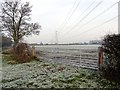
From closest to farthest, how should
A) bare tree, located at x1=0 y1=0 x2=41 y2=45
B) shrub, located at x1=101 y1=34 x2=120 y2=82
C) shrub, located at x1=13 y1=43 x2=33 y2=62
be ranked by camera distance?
shrub, located at x1=101 y1=34 x2=120 y2=82 → shrub, located at x1=13 y1=43 x2=33 y2=62 → bare tree, located at x1=0 y1=0 x2=41 y2=45

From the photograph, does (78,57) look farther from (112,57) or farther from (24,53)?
(24,53)

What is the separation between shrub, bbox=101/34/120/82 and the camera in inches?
272

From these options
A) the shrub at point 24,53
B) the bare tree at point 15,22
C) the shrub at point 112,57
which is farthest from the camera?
the bare tree at point 15,22

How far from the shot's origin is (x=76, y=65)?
435 inches

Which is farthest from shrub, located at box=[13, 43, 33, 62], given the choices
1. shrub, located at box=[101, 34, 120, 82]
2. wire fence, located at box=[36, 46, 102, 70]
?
shrub, located at box=[101, 34, 120, 82]

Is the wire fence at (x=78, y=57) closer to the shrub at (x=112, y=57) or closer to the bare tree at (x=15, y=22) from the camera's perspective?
the shrub at (x=112, y=57)

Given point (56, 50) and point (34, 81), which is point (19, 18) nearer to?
point (56, 50)

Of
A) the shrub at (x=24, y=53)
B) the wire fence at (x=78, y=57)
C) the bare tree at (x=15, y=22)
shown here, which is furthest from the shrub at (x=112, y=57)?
the bare tree at (x=15, y=22)

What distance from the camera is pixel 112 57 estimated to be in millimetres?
7094

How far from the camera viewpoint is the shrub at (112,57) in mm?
6902

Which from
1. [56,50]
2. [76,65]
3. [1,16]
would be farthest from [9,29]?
[76,65]

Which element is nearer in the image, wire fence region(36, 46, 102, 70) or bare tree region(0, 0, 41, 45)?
wire fence region(36, 46, 102, 70)

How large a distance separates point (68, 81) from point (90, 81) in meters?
0.81

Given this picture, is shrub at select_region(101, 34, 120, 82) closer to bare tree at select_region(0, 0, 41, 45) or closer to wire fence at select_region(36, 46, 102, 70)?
wire fence at select_region(36, 46, 102, 70)
